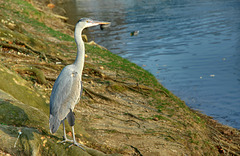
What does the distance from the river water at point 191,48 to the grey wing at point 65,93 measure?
8763 mm

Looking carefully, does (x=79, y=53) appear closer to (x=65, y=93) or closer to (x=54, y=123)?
(x=65, y=93)

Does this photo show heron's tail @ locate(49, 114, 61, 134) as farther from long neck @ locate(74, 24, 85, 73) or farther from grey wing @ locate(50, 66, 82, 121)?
long neck @ locate(74, 24, 85, 73)

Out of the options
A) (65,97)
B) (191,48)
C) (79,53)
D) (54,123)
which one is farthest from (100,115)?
(191,48)

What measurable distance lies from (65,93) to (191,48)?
1944 centimetres

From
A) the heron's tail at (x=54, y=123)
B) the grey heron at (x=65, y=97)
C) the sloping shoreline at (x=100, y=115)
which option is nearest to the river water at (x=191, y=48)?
the sloping shoreline at (x=100, y=115)

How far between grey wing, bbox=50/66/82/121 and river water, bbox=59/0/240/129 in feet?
28.7

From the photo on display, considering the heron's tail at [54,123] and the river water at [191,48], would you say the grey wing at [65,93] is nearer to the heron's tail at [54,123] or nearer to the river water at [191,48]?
the heron's tail at [54,123]

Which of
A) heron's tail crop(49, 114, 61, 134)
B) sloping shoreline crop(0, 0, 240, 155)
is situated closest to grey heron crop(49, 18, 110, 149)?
heron's tail crop(49, 114, 61, 134)

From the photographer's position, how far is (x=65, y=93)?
562cm

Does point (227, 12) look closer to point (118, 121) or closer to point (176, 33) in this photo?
point (176, 33)

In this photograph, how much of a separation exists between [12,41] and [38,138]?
6894 mm

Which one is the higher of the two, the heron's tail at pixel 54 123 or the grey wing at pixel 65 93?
the grey wing at pixel 65 93

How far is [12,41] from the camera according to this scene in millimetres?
10797

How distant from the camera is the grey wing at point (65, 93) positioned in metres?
5.43
